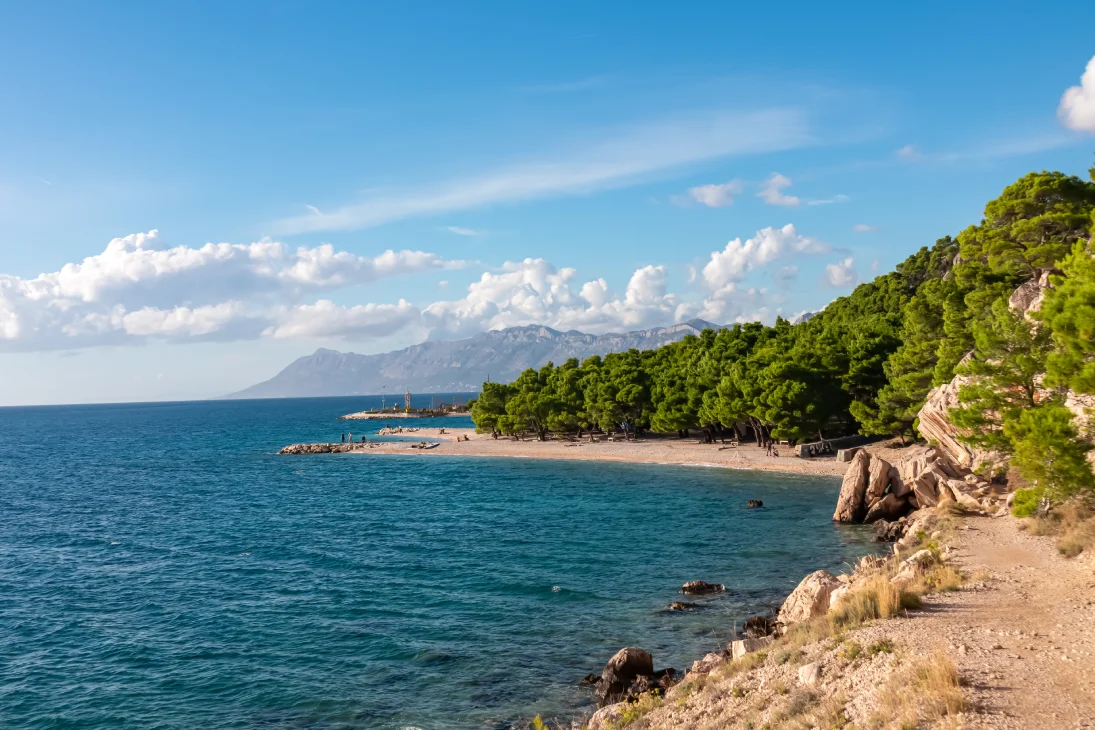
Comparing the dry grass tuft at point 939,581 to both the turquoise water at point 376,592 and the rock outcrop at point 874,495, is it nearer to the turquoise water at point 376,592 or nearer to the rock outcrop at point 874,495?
the turquoise water at point 376,592

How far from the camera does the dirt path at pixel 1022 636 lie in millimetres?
11891

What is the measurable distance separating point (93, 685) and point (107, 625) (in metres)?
6.50

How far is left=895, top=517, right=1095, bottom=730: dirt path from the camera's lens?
39.0 ft

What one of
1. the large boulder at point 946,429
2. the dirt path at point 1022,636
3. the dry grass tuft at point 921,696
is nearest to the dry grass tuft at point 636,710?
the dry grass tuft at point 921,696

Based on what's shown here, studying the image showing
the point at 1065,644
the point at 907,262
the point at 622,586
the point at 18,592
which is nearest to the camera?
the point at 1065,644

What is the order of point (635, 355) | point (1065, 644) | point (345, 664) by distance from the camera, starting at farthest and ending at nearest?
point (635, 355)
point (345, 664)
point (1065, 644)

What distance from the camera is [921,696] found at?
1224cm

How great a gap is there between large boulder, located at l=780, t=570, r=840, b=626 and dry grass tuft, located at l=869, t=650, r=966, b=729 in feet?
25.3

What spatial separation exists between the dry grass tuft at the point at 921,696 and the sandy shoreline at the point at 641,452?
49314 millimetres

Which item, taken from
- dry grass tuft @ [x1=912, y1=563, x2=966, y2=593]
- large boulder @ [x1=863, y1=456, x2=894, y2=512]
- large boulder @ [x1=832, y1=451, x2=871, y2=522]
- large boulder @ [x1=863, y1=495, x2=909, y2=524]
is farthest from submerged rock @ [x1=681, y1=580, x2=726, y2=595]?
large boulder @ [x1=863, y1=456, x2=894, y2=512]

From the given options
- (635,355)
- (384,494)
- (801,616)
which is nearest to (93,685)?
(801,616)

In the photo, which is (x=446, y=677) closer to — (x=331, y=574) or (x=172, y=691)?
(x=172, y=691)

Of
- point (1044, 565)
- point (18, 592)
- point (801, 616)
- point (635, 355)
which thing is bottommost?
point (18, 592)

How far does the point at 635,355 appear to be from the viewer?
366 feet
